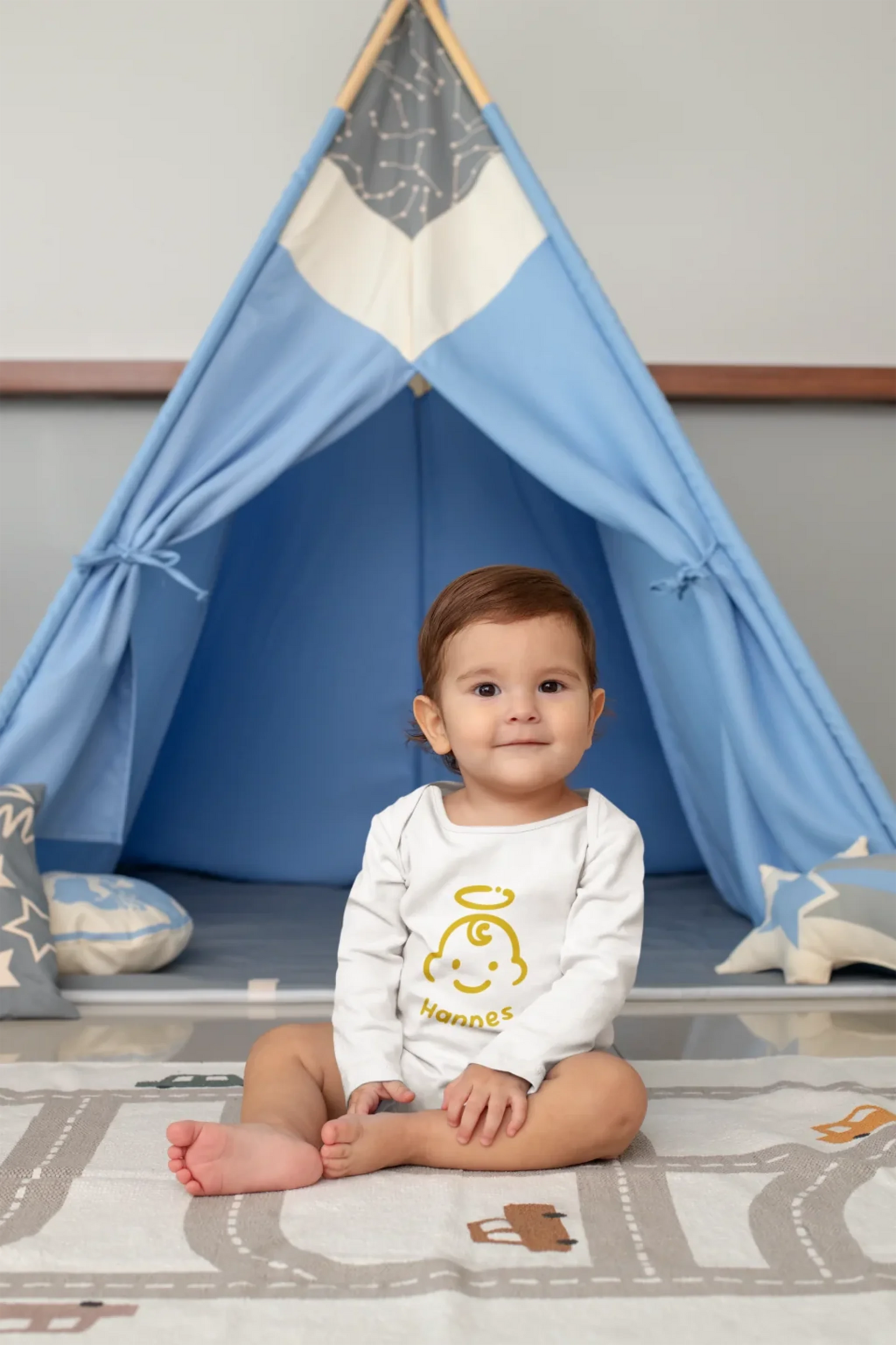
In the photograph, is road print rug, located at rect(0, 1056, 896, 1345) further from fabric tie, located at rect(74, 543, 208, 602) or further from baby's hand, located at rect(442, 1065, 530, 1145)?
fabric tie, located at rect(74, 543, 208, 602)

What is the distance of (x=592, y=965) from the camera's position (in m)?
1.07

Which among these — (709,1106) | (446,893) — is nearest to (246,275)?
(446,893)

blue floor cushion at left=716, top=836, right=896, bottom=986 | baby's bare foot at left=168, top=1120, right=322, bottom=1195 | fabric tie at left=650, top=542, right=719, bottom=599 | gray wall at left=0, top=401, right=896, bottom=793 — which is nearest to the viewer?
baby's bare foot at left=168, top=1120, right=322, bottom=1195

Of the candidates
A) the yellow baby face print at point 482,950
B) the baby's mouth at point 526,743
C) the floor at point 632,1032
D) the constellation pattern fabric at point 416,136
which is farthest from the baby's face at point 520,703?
the constellation pattern fabric at point 416,136

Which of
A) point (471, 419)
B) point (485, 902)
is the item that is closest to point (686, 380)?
point (471, 419)

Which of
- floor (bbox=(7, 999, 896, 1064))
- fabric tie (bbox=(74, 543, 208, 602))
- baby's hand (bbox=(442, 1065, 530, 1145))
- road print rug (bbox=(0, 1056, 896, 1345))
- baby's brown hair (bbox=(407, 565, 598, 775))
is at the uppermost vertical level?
fabric tie (bbox=(74, 543, 208, 602))

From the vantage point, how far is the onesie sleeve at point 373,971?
3.53 ft

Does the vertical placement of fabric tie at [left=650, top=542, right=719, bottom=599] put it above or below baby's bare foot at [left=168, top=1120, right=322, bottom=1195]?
above

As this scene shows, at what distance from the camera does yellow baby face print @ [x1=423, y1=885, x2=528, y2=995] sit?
1.09m

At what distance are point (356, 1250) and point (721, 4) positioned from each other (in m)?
2.67

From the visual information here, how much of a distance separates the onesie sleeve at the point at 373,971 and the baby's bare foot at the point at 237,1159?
0.11 metres

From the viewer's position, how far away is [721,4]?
→ 2.73 m

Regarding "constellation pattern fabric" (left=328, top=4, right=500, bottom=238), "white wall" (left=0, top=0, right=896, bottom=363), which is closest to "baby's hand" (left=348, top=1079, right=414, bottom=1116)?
"constellation pattern fabric" (left=328, top=4, right=500, bottom=238)

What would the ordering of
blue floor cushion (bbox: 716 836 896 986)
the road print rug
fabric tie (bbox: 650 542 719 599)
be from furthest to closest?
fabric tie (bbox: 650 542 719 599)
blue floor cushion (bbox: 716 836 896 986)
the road print rug
